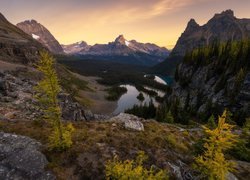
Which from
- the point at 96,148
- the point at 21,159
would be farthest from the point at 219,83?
the point at 21,159

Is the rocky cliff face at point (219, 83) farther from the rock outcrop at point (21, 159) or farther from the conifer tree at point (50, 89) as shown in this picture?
the rock outcrop at point (21, 159)

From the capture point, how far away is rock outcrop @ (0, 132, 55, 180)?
1983cm

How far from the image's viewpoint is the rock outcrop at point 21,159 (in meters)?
19.8

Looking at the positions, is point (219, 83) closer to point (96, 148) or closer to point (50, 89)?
point (96, 148)

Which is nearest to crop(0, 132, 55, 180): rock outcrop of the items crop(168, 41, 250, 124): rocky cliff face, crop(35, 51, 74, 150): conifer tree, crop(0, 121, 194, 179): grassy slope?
crop(0, 121, 194, 179): grassy slope

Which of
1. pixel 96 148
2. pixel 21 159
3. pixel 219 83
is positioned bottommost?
pixel 21 159

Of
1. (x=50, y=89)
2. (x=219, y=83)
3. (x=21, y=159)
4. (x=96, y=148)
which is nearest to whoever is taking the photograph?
(x=50, y=89)

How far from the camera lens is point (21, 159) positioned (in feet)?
70.9

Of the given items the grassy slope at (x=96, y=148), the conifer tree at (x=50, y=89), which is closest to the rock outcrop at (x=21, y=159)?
the grassy slope at (x=96, y=148)

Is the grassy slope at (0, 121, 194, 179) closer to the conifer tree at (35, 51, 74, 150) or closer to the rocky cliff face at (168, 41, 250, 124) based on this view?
the conifer tree at (35, 51, 74, 150)

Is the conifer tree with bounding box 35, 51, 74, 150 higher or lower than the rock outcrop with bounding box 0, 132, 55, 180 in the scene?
higher

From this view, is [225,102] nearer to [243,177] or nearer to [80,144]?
[243,177]

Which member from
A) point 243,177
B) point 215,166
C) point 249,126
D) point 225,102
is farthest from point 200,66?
point 215,166

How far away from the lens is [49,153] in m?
23.2
